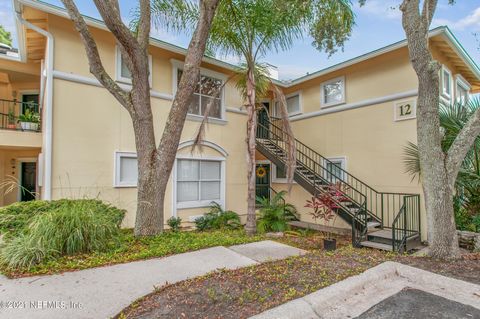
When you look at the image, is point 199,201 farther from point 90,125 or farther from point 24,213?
point 24,213

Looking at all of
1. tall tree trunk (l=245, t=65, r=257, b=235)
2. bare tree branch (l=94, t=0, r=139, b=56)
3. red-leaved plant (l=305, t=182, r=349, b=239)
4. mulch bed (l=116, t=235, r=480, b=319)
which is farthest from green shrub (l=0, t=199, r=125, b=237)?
red-leaved plant (l=305, t=182, r=349, b=239)

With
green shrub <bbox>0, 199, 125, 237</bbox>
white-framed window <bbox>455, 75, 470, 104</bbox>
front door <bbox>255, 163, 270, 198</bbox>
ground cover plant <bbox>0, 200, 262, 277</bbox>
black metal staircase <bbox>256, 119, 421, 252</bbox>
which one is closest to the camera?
ground cover plant <bbox>0, 200, 262, 277</bbox>

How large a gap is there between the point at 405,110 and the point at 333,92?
2788mm

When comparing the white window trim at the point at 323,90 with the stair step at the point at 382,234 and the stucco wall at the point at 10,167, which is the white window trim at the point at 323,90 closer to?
the stair step at the point at 382,234

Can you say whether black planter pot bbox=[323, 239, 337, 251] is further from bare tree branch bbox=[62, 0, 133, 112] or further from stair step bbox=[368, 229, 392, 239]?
bare tree branch bbox=[62, 0, 133, 112]

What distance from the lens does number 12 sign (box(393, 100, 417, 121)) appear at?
24.9 ft

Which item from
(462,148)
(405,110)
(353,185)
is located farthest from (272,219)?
(462,148)

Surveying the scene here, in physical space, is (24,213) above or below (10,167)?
below

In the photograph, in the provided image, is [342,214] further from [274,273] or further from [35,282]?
[35,282]

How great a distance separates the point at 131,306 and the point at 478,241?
732cm

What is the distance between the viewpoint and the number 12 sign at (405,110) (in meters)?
7.59

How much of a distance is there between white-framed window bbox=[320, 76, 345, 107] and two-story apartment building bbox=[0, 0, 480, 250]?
0.04 meters

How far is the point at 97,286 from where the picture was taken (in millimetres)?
3271

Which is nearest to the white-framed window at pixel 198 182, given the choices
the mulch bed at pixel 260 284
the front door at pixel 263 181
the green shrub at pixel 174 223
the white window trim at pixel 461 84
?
the green shrub at pixel 174 223
